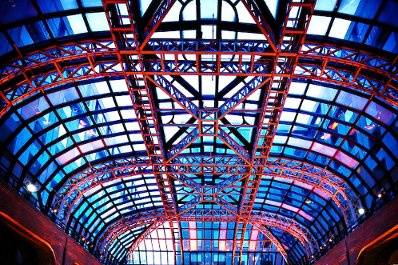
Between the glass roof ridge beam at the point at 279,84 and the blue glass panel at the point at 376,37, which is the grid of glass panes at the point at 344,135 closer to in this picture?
the glass roof ridge beam at the point at 279,84

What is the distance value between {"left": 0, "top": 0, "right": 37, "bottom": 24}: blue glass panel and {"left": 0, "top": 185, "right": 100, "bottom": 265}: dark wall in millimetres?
9922

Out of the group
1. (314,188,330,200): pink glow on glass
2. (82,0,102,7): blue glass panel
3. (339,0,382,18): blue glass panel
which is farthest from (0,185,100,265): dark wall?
(314,188,330,200): pink glow on glass

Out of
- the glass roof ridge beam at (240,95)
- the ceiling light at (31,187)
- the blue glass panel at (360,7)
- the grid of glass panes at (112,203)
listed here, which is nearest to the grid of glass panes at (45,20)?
the glass roof ridge beam at (240,95)

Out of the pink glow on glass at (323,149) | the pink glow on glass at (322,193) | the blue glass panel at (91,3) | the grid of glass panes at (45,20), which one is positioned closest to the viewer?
the grid of glass panes at (45,20)

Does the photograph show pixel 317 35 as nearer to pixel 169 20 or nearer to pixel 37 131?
pixel 169 20

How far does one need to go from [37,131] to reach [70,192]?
27.7ft

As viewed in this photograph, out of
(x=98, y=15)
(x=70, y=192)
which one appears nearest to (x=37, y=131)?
(x=70, y=192)

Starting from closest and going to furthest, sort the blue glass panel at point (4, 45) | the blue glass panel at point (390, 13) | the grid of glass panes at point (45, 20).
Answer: the blue glass panel at point (390, 13), the grid of glass panes at point (45, 20), the blue glass panel at point (4, 45)

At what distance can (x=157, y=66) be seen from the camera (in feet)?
70.5

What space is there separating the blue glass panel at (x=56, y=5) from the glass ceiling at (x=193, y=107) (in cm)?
6

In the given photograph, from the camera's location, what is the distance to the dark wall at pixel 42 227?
76.1 ft

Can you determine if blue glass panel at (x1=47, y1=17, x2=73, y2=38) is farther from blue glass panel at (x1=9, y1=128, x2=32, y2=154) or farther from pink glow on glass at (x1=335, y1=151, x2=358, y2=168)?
pink glow on glass at (x1=335, y1=151, x2=358, y2=168)

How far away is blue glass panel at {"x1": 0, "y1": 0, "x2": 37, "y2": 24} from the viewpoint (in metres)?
16.9

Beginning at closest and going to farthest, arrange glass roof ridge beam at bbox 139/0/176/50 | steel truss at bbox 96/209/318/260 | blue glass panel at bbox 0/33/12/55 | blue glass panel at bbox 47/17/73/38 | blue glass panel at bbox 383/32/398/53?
glass roof ridge beam at bbox 139/0/176/50
blue glass panel at bbox 383/32/398/53
blue glass panel at bbox 0/33/12/55
blue glass panel at bbox 47/17/73/38
steel truss at bbox 96/209/318/260
